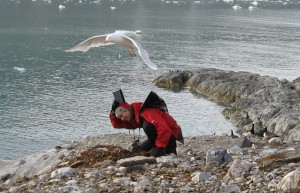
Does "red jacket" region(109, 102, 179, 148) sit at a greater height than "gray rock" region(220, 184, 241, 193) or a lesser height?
greater

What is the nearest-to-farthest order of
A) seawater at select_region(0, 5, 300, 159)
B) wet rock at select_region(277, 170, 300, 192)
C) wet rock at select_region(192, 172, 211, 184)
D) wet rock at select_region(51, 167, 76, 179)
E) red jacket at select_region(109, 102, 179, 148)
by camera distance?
wet rock at select_region(277, 170, 300, 192), wet rock at select_region(192, 172, 211, 184), wet rock at select_region(51, 167, 76, 179), red jacket at select_region(109, 102, 179, 148), seawater at select_region(0, 5, 300, 159)

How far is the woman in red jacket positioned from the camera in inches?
376

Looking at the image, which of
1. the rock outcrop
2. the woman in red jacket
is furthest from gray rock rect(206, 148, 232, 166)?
the rock outcrop

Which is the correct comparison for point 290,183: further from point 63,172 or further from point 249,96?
point 249,96

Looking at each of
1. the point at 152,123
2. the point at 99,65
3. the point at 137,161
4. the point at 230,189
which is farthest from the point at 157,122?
the point at 99,65

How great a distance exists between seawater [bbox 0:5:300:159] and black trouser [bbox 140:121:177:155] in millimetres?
25443

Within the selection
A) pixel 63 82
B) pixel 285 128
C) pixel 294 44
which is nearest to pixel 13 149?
pixel 285 128

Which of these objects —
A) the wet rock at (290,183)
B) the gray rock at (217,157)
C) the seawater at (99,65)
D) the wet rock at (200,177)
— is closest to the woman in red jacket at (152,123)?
the gray rock at (217,157)

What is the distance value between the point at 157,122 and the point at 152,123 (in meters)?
0.10

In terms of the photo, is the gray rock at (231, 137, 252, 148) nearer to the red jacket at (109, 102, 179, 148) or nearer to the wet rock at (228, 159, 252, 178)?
the red jacket at (109, 102, 179, 148)

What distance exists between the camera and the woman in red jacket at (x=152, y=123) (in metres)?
9.55

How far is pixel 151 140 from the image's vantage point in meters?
10.0

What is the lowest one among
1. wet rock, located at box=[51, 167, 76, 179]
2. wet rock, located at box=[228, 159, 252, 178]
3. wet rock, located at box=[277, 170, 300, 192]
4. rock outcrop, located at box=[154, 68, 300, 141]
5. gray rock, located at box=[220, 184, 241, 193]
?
rock outcrop, located at box=[154, 68, 300, 141]

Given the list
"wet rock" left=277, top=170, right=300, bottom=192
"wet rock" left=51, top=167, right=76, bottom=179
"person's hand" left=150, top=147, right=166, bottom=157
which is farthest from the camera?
"person's hand" left=150, top=147, right=166, bottom=157
